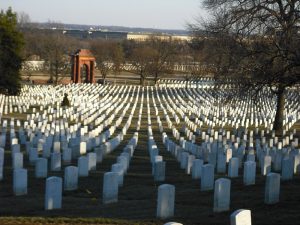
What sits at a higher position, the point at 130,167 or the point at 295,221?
the point at 295,221

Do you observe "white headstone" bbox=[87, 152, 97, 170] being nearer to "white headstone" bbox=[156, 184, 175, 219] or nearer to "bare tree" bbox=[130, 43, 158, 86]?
"white headstone" bbox=[156, 184, 175, 219]

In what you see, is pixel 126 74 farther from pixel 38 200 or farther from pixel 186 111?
pixel 38 200

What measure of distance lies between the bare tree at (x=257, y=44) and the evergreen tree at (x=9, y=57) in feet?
61.8

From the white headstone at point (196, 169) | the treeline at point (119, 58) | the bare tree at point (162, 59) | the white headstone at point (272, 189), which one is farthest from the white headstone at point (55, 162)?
the bare tree at point (162, 59)

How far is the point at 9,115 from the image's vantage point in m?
32.9

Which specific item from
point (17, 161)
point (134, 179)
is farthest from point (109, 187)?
point (17, 161)

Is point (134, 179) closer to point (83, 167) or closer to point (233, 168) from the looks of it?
point (83, 167)

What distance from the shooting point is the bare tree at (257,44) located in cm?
2003

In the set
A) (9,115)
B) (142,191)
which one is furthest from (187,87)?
(142,191)

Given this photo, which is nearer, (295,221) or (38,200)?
(295,221)

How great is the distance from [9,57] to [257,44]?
27.5 metres

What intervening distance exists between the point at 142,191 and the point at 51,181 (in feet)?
8.07

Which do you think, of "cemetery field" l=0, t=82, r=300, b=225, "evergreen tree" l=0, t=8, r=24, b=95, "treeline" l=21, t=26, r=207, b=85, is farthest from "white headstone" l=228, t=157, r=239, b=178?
"treeline" l=21, t=26, r=207, b=85

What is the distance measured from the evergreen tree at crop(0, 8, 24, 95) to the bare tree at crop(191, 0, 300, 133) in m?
18.8
